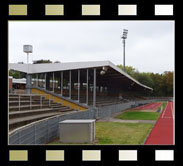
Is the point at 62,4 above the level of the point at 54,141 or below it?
above

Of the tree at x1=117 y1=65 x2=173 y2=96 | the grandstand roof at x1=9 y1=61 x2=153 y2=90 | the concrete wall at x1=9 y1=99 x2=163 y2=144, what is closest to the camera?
the concrete wall at x1=9 y1=99 x2=163 y2=144

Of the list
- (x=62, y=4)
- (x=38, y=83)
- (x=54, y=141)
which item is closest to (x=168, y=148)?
(x=62, y=4)

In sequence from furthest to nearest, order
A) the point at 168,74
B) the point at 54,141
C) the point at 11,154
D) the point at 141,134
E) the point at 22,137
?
the point at 168,74
the point at 141,134
the point at 54,141
the point at 22,137
the point at 11,154

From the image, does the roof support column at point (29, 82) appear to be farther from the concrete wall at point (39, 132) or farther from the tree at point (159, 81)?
the tree at point (159, 81)

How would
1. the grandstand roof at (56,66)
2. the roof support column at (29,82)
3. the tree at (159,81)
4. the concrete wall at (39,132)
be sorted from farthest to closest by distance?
the tree at (159,81) < the roof support column at (29,82) < the grandstand roof at (56,66) < the concrete wall at (39,132)

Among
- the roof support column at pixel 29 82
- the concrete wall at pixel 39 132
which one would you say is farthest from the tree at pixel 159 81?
the concrete wall at pixel 39 132

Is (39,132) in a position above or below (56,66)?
below

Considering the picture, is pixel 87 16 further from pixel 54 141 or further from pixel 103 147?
pixel 54 141

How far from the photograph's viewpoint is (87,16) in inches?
138

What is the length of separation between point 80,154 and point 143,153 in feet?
3.05

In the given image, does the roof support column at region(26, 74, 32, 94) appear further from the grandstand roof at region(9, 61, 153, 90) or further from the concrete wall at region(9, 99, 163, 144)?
the concrete wall at region(9, 99, 163, 144)

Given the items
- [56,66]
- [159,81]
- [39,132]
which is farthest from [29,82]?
[159,81]

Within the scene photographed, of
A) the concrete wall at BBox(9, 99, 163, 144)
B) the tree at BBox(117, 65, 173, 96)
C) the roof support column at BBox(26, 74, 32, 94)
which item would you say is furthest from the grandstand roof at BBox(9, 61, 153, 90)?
the tree at BBox(117, 65, 173, 96)

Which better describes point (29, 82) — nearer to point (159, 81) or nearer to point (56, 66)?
point (56, 66)
